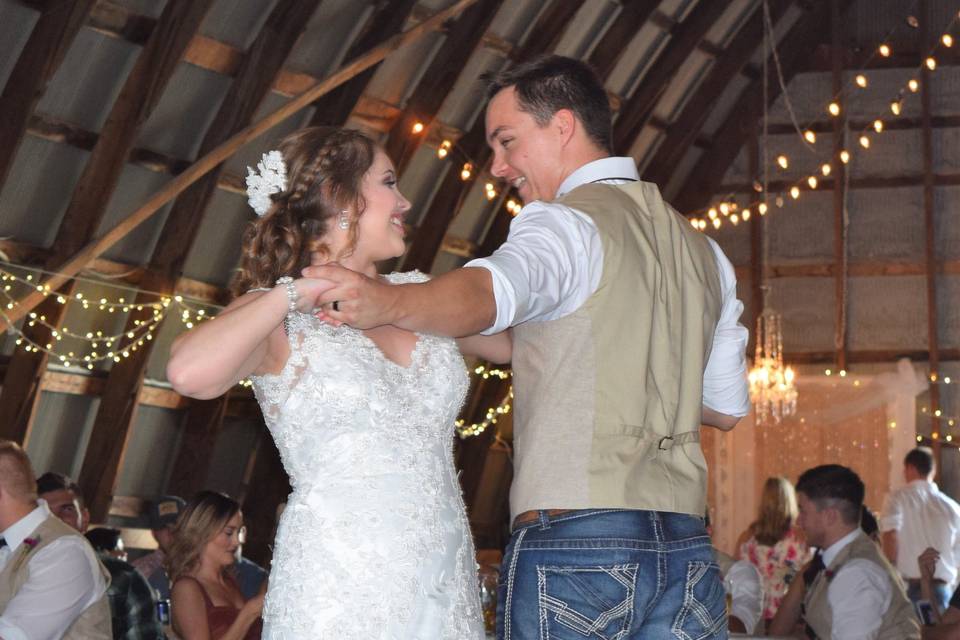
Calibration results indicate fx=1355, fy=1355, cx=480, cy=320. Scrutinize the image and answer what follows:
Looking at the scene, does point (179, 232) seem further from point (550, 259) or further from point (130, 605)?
point (550, 259)

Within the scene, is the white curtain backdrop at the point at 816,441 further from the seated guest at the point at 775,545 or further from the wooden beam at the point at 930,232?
the seated guest at the point at 775,545

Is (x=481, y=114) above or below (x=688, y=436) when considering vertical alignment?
above

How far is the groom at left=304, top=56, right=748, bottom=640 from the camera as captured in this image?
1.93 m

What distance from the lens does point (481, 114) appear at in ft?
32.5

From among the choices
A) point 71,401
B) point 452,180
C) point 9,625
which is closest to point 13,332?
point 71,401

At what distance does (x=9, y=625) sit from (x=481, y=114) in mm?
6632

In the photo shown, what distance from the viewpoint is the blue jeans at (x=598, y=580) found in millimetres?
A: 1934

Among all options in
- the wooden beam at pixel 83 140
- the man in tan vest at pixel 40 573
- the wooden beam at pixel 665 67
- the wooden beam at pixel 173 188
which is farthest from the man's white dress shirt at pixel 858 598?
the wooden beam at pixel 665 67

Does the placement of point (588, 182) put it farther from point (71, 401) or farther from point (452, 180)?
point (452, 180)

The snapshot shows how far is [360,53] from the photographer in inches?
336

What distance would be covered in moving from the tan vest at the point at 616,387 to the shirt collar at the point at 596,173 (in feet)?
0.23

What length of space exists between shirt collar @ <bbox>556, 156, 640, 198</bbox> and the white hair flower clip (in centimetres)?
52

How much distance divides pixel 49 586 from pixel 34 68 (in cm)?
387

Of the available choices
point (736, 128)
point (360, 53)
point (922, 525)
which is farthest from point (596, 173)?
point (736, 128)
